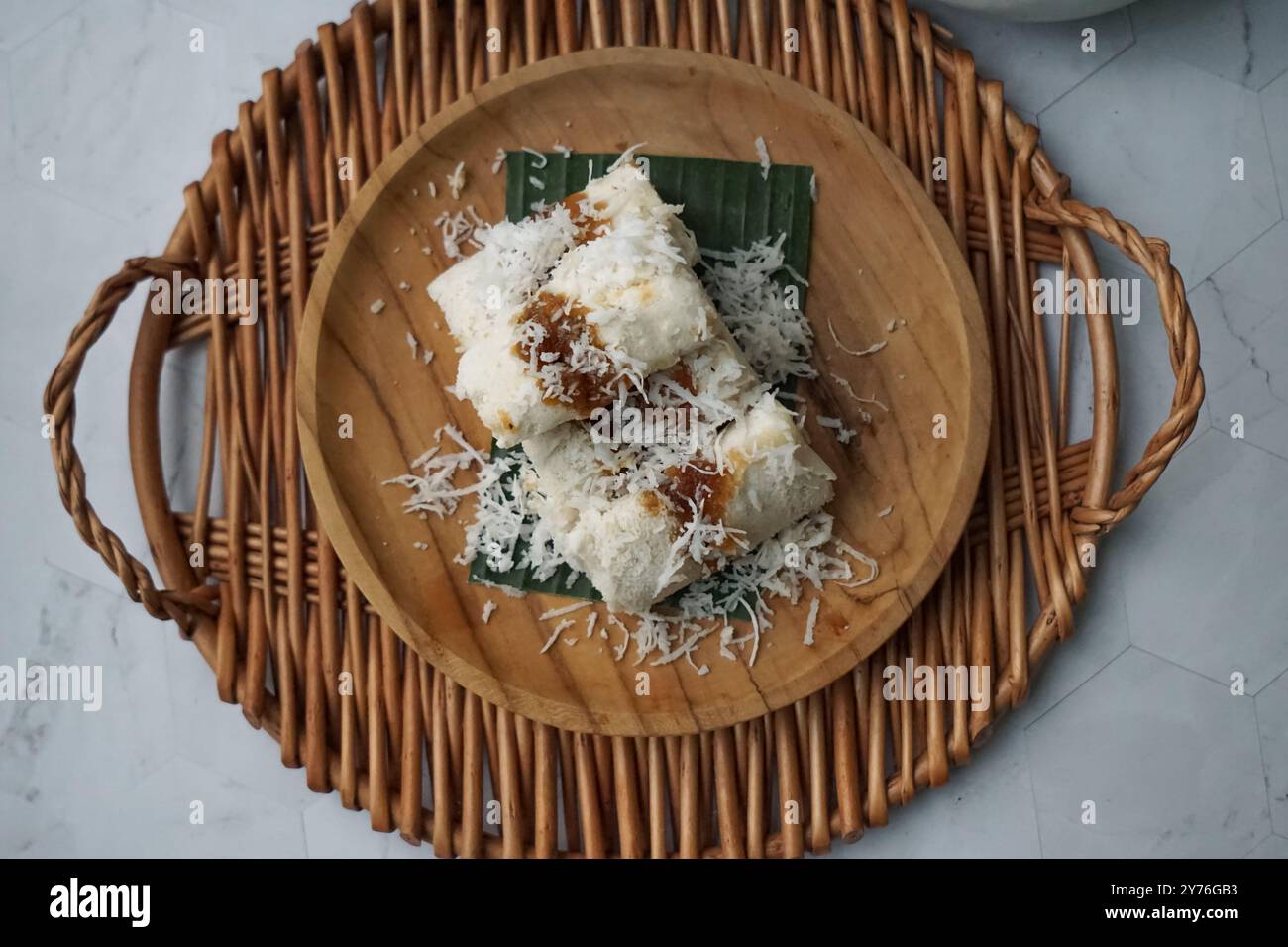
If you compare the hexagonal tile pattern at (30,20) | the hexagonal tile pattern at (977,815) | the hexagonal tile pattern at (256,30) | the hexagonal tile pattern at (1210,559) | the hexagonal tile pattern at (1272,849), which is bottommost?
the hexagonal tile pattern at (1272,849)

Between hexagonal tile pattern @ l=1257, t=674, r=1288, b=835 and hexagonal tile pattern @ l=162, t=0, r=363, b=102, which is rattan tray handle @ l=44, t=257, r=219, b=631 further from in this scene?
hexagonal tile pattern @ l=1257, t=674, r=1288, b=835

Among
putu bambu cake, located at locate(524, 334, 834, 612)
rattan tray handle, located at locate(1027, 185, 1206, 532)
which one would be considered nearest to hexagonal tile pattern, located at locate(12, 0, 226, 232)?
putu bambu cake, located at locate(524, 334, 834, 612)

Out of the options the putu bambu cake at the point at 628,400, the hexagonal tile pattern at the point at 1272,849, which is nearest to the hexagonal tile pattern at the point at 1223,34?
the putu bambu cake at the point at 628,400

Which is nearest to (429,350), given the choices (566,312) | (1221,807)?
(566,312)

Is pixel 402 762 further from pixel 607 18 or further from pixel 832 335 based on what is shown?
pixel 607 18

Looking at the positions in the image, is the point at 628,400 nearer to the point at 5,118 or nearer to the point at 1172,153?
the point at 1172,153

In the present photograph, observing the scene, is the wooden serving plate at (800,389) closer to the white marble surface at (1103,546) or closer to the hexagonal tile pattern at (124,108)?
the white marble surface at (1103,546)

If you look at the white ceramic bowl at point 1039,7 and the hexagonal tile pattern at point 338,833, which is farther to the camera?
the hexagonal tile pattern at point 338,833

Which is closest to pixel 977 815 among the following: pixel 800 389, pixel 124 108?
pixel 800 389
